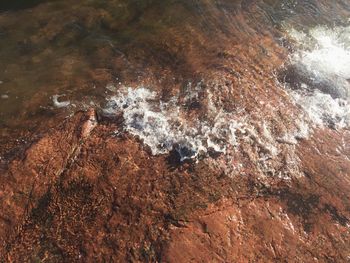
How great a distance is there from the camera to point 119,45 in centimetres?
567

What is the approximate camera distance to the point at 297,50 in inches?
240

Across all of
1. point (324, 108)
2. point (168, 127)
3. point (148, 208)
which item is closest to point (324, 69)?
point (324, 108)

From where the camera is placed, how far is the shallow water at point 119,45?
4633 millimetres

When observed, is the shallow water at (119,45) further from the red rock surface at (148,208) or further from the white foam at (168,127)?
the red rock surface at (148,208)

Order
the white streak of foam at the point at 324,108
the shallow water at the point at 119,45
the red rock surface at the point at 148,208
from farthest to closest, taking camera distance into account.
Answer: the white streak of foam at the point at 324,108 → the shallow water at the point at 119,45 → the red rock surface at the point at 148,208

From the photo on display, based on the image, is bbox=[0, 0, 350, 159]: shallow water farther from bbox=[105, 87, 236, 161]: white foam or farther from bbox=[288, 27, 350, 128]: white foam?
bbox=[105, 87, 236, 161]: white foam

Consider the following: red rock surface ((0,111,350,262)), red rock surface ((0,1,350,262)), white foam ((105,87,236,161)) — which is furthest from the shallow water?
red rock surface ((0,111,350,262))

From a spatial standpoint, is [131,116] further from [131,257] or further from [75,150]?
[131,257]

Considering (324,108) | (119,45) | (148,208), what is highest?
(324,108)

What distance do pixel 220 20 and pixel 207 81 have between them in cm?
185

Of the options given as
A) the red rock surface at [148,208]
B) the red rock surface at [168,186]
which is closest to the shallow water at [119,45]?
the red rock surface at [168,186]

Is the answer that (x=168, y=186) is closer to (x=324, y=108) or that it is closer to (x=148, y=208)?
(x=148, y=208)

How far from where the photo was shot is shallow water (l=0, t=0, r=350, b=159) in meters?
4.63

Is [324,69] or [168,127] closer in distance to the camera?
[168,127]
